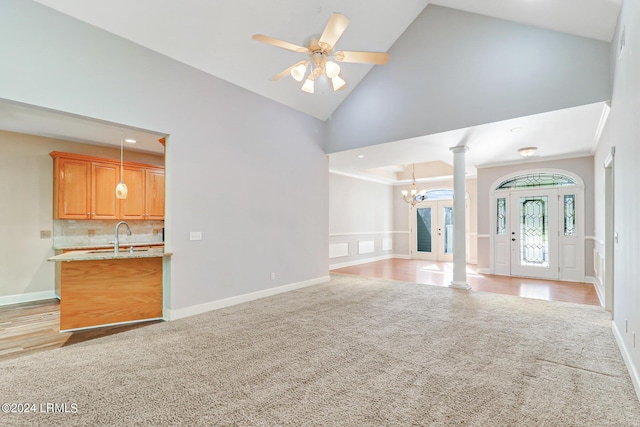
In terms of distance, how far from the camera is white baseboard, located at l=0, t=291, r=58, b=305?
16.5ft

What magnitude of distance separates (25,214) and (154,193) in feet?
6.90

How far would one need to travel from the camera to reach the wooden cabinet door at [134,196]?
614 cm

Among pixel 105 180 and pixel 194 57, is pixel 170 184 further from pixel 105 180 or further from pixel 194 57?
pixel 105 180

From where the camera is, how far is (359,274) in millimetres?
7703

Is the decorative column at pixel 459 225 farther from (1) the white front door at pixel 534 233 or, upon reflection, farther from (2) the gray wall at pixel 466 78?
(1) the white front door at pixel 534 233

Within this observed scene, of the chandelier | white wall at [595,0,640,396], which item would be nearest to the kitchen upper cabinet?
the chandelier

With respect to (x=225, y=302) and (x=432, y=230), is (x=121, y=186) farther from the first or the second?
(x=432, y=230)

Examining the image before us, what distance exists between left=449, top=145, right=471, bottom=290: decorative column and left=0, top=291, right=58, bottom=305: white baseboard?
25.3ft

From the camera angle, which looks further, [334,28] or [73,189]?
[73,189]

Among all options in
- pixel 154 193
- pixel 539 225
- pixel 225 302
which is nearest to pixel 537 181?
pixel 539 225

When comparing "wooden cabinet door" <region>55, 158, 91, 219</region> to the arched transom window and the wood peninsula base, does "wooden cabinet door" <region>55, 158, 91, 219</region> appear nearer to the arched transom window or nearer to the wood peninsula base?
the wood peninsula base

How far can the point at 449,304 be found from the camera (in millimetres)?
4812

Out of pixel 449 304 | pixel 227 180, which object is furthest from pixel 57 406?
pixel 449 304

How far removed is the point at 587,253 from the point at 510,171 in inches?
96.0
